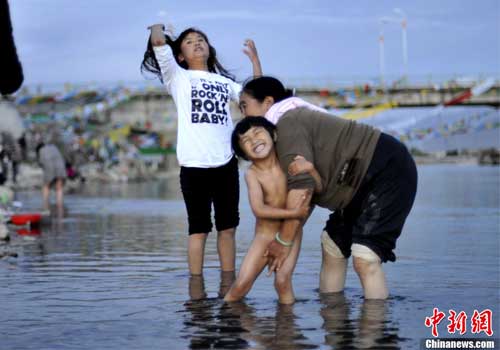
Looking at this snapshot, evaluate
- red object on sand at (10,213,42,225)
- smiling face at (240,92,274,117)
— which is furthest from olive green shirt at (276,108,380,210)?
red object on sand at (10,213,42,225)

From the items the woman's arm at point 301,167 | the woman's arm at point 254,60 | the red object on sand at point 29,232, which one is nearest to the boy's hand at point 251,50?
the woman's arm at point 254,60

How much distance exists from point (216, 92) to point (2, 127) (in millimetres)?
29459

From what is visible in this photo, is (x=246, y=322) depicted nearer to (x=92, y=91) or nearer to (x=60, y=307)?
(x=60, y=307)

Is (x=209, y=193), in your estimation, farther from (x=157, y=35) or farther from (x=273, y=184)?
(x=273, y=184)

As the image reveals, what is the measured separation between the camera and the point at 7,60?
4363 millimetres

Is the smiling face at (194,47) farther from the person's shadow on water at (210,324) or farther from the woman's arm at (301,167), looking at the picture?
the woman's arm at (301,167)

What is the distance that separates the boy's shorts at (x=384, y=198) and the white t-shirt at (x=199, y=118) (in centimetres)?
165

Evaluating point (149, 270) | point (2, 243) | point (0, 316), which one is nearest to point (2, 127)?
point (2, 243)

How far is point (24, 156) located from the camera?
149 ft

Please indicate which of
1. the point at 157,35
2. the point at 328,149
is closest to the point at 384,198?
the point at 328,149

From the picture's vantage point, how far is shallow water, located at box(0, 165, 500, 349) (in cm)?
510

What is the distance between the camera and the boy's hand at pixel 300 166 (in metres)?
5.55

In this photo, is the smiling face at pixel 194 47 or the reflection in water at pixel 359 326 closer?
the reflection in water at pixel 359 326

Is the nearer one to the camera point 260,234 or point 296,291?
point 260,234
